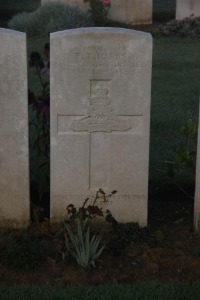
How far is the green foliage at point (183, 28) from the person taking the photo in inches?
647

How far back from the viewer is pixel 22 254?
4.62 meters

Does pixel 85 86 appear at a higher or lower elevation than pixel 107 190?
higher

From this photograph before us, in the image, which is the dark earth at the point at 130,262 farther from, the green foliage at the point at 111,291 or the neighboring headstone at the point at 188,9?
the neighboring headstone at the point at 188,9

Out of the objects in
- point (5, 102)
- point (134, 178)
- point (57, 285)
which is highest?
point (5, 102)

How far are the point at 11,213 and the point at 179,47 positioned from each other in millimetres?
10459

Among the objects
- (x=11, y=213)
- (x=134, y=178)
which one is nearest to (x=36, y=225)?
(x=11, y=213)

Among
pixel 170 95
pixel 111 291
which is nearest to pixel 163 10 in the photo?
pixel 170 95

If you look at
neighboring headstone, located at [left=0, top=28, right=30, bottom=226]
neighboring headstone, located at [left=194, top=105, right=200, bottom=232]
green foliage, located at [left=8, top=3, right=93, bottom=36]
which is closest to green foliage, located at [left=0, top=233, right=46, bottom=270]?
neighboring headstone, located at [left=0, top=28, right=30, bottom=226]

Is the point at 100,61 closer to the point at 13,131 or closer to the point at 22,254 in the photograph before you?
the point at 13,131

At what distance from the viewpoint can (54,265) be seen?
15.3 feet

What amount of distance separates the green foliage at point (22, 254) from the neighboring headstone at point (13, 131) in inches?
15.6

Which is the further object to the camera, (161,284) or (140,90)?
(140,90)

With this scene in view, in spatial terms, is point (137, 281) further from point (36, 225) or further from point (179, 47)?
point (179, 47)

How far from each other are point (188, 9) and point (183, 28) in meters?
1.24
